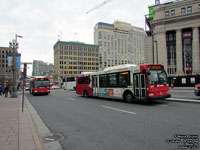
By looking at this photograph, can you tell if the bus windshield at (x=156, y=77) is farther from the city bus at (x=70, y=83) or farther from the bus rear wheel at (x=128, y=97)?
the city bus at (x=70, y=83)

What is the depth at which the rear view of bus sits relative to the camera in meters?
10.3

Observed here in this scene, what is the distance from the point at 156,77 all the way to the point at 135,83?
1.53 m

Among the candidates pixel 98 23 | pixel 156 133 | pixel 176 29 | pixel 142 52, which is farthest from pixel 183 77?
pixel 142 52

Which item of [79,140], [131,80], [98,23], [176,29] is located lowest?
[79,140]

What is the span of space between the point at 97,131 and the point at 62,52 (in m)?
113

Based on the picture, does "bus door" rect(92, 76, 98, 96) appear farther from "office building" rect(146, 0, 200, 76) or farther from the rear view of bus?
"office building" rect(146, 0, 200, 76)

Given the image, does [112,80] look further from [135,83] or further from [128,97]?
[135,83]

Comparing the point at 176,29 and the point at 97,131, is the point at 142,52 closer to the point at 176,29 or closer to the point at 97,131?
the point at 176,29

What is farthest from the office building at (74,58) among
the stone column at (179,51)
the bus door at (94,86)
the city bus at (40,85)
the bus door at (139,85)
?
the bus door at (139,85)

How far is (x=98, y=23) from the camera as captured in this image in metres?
137

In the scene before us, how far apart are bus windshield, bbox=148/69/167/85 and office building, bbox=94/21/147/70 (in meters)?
119

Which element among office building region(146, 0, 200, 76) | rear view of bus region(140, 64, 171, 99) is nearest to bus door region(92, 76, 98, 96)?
rear view of bus region(140, 64, 171, 99)

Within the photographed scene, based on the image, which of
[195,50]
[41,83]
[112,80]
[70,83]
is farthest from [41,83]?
[195,50]

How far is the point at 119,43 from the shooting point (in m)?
151
